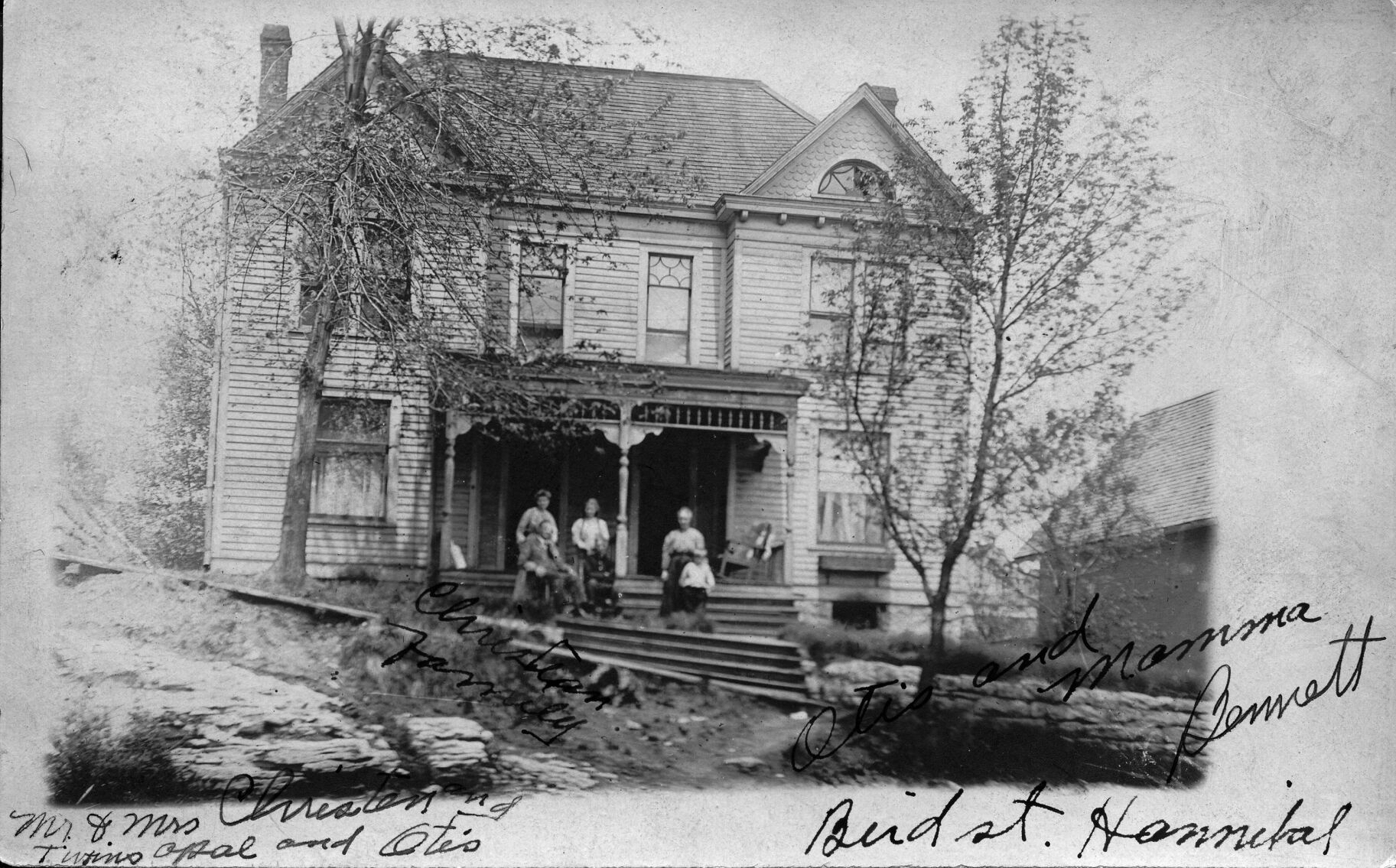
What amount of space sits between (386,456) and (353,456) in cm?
15

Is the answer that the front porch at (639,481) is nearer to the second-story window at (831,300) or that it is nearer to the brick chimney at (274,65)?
the second-story window at (831,300)

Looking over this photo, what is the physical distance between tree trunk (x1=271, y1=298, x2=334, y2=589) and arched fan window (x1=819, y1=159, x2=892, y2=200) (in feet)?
7.80

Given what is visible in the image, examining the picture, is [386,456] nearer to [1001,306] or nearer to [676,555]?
[676,555]

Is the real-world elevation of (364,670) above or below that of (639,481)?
below

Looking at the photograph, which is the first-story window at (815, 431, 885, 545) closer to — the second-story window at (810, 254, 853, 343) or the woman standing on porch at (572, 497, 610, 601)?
the second-story window at (810, 254, 853, 343)

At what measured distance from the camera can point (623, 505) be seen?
4.70 meters

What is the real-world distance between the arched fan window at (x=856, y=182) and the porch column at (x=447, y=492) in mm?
2048

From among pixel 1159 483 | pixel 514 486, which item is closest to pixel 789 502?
pixel 514 486

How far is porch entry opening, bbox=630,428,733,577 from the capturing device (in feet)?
15.3

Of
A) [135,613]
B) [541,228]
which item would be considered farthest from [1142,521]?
[135,613]

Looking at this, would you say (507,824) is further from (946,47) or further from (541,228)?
(946,47)

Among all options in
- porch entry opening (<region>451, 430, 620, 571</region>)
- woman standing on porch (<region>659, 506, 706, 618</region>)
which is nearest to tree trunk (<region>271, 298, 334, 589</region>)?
porch entry opening (<region>451, 430, 620, 571</region>)

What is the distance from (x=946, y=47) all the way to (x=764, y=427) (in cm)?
202

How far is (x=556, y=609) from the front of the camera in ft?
15.0
